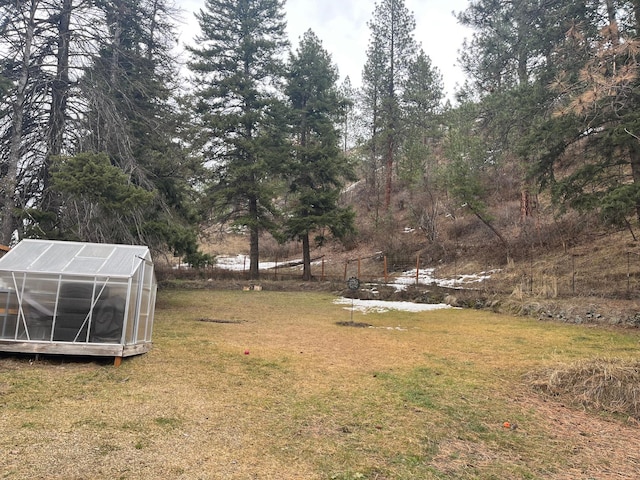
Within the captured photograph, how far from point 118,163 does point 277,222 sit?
13233 mm

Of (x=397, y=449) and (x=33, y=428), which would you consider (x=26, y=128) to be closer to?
(x=33, y=428)

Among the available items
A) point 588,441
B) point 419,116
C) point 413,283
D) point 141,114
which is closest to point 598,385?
point 588,441

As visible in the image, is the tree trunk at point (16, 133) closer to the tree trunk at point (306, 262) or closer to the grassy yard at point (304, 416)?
the grassy yard at point (304, 416)

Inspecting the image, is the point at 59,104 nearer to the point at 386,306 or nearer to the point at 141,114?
the point at 141,114

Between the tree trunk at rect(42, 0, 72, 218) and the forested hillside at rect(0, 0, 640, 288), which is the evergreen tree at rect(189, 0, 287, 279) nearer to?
the forested hillside at rect(0, 0, 640, 288)

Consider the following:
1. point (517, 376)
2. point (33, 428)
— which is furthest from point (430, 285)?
point (33, 428)

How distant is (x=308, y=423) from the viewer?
415 cm

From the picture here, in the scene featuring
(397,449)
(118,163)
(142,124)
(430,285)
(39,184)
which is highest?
(142,124)

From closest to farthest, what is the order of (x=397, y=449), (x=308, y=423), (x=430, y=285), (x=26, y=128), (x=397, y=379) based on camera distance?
(x=397, y=449)
(x=308, y=423)
(x=397, y=379)
(x=26, y=128)
(x=430, y=285)

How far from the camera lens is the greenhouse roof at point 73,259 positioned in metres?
6.08

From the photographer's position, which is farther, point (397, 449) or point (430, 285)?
point (430, 285)

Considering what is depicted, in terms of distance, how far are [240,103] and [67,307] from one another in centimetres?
1759

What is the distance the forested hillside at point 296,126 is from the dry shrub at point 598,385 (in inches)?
201

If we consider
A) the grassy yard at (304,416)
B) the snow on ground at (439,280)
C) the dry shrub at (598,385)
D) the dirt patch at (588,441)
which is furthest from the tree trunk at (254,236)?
the dirt patch at (588,441)
